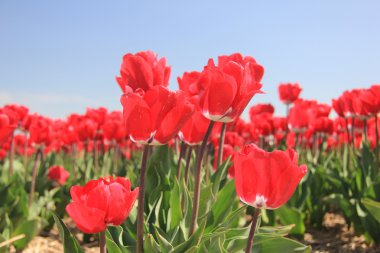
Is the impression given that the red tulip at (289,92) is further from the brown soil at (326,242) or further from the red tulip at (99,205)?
the red tulip at (99,205)

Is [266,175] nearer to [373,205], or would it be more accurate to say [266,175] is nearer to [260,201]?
[260,201]

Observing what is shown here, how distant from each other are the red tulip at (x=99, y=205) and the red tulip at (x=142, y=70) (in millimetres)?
807

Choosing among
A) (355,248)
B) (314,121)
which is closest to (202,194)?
(355,248)

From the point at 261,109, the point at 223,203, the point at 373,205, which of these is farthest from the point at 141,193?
the point at 261,109

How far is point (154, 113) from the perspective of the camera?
1.84m

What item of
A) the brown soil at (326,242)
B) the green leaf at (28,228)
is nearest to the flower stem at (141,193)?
the green leaf at (28,228)

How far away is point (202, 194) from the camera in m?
2.71

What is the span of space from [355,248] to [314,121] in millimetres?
2348

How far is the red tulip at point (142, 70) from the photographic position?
8.03 feet

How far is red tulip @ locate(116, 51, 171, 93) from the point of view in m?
2.45

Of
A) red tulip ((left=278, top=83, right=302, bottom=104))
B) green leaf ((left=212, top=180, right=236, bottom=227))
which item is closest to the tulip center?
green leaf ((left=212, top=180, right=236, bottom=227))

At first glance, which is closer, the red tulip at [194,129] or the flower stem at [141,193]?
the flower stem at [141,193]

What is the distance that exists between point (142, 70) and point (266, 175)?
98cm

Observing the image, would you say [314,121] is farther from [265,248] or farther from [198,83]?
[198,83]
